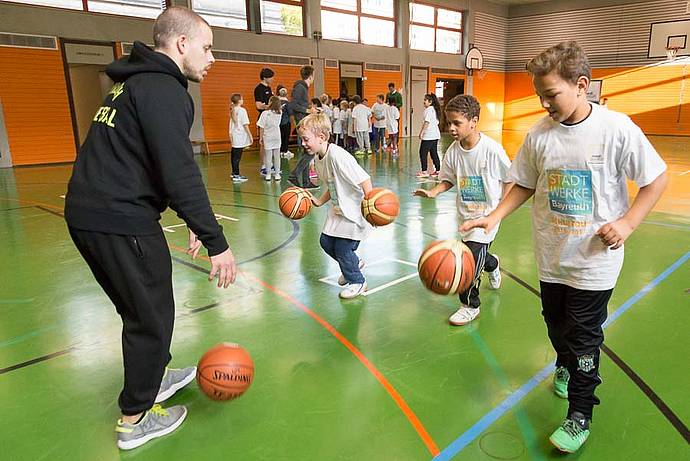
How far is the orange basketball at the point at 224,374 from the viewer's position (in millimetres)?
2572

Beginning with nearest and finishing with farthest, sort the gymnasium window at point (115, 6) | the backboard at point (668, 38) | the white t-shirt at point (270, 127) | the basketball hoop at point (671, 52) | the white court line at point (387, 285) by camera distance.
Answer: the white court line at point (387, 285), the white t-shirt at point (270, 127), the gymnasium window at point (115, 6), the backboard at point (668, 38), the basketball hoop at point (671, 52)

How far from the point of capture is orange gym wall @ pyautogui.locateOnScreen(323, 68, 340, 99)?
20.5 meters

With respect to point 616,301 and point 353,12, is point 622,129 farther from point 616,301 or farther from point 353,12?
point 353,12

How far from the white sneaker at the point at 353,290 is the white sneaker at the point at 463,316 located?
891mm

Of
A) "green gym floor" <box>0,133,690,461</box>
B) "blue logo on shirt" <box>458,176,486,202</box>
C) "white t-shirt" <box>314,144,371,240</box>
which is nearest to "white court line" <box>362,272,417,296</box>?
"green gym floor" <box>0,133,690,461</box>

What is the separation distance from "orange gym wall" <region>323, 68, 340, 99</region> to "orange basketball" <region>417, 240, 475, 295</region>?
1867 cm

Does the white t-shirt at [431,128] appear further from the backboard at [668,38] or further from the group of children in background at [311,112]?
the backboard at [668,38]

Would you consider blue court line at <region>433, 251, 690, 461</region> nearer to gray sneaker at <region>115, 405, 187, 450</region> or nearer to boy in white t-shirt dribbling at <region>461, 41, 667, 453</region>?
boy in white t-shirt dribbling at <region>461, 41, 667, 453</region>

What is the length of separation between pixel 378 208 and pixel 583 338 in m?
1.94

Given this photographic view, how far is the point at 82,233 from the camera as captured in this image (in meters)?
2.22

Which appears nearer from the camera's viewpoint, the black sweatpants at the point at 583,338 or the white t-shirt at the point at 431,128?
the black sweatpants at the point at 583,338

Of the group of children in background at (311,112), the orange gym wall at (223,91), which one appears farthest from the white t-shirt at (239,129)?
the orange gym wall at (223,91)

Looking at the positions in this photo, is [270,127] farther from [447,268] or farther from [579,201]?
[579,201]

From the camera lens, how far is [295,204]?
4629 millimetres
